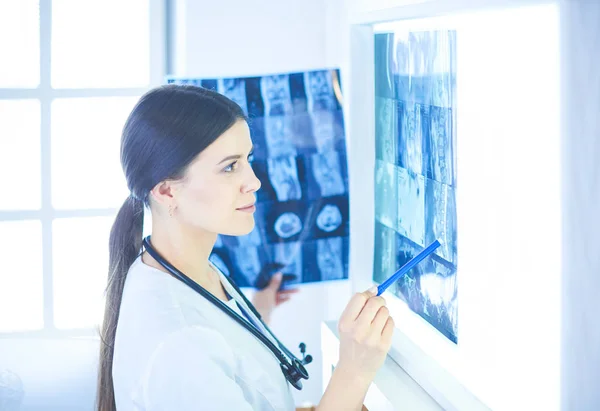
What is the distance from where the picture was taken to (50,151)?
1.94 m

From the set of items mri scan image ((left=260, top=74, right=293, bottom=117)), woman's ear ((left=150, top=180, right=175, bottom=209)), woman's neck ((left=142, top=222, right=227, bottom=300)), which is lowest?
woman's neck ((left=142, top=222, right=227, bottom=300))

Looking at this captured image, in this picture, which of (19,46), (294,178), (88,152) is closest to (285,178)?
(294,178)

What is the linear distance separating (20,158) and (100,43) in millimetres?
398

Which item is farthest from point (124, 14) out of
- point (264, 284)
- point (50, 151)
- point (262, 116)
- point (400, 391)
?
point (400, 391)

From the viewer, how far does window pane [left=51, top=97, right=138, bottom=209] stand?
2006 millimetres

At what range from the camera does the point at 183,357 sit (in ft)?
2.83

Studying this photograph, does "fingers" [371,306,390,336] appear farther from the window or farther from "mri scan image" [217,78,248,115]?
the window

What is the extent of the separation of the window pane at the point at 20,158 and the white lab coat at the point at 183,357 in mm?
1096

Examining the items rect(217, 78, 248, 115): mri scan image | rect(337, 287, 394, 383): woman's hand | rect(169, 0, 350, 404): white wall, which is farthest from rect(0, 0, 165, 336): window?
rect(337, 287, 394, 383): woman's hand

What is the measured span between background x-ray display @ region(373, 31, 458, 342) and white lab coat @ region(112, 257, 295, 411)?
0.26 meters

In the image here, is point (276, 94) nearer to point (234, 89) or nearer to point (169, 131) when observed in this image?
point (234, 89)

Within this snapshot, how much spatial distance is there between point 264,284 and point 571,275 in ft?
3.03

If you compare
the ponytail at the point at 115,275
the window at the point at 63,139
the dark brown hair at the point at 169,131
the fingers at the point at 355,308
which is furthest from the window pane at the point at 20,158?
the fingers at the point at 355,308

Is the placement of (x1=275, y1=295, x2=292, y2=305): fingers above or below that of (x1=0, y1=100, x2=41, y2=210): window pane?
below
